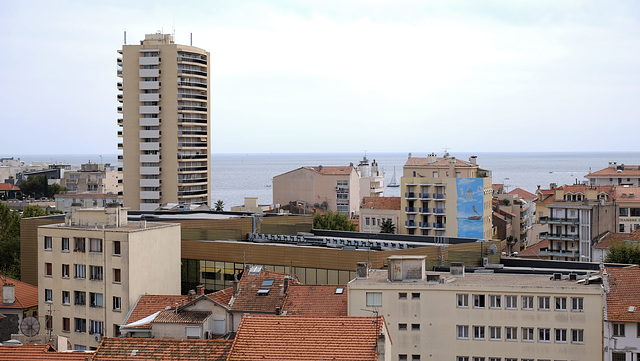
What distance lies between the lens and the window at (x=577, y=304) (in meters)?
42.4

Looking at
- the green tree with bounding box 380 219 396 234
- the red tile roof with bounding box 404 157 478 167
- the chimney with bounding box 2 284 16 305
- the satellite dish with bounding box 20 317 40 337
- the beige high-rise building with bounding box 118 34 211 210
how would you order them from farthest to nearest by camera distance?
the beige high-rise building with bounding box 118 34 211 210 → the green tree with bounding box 380 219 396 234 → the red tile roof with bounding box 404 157 478 167 → the chimney with bounding box 2 284 16 305 → the satellite dish with bounding box 20 317 40 337

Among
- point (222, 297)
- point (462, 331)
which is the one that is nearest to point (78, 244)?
point (222, 297)

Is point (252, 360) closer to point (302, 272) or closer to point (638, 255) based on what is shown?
point (302, 272)

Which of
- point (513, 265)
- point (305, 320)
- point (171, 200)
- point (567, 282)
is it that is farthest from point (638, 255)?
point (171, 200)

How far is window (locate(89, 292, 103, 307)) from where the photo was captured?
48.4 meters

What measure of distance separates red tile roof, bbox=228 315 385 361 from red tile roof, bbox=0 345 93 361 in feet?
18.7

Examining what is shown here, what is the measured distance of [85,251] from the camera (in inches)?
1937

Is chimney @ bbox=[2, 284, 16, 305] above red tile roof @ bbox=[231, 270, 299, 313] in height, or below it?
below

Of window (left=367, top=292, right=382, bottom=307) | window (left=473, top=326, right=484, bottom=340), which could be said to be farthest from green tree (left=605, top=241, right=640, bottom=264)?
window (left=367, top=292, right=382, bottom=307)

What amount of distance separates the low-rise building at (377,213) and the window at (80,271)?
61.3 meters

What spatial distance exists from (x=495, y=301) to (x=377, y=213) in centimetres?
6688

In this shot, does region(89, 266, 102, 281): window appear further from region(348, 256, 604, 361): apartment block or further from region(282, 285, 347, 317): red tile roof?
region(348, 256, 604, 361): apartment block

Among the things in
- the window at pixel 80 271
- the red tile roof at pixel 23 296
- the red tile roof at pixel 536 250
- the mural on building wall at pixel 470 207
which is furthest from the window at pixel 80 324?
the mural on building wall at pixel 470 207

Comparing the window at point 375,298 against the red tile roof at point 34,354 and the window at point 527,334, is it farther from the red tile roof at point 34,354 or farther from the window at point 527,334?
the red tile roof at point 34,354
